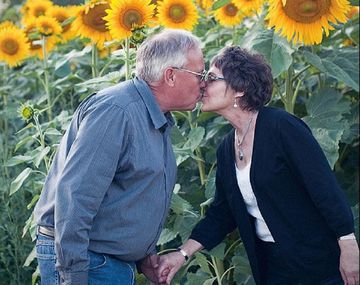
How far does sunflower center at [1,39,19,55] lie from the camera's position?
5.15 meters

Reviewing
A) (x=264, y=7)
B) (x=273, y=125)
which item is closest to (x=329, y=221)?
(x=273, y=125)

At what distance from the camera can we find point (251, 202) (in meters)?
3.43

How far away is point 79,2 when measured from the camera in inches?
160

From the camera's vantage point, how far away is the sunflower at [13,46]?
5.15 metres

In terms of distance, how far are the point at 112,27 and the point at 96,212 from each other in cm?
118

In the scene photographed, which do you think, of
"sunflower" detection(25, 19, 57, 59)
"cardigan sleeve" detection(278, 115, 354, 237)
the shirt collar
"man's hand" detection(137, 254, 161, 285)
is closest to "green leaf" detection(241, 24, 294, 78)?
"cardigan sleeve" detection(278, 115, 354, 237)

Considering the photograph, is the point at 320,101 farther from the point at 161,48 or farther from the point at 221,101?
the point at 161,48

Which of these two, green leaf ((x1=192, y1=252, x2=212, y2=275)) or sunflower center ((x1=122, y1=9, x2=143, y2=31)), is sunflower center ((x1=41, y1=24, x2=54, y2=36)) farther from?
green leaf ((x1=192, y1=252, x2=212, y2=275))

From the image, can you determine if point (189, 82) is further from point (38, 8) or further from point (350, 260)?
point (38, 8)

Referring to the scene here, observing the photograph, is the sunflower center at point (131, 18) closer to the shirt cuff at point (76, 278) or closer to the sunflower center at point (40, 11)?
the shirt cuff at point (76, 278)

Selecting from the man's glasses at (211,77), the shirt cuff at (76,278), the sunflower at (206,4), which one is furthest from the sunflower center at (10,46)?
the shirt cuff at (76,278)

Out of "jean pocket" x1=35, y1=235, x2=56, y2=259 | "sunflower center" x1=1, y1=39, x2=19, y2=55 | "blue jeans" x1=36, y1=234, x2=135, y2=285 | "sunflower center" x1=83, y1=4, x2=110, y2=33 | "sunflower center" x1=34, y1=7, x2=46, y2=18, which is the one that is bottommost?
"blue jeans" x1=36, y1=234, x2=135, y2=285

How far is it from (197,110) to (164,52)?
50.2 inches

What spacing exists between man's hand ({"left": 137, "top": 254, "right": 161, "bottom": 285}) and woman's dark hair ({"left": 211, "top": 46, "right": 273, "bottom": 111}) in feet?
2.31
